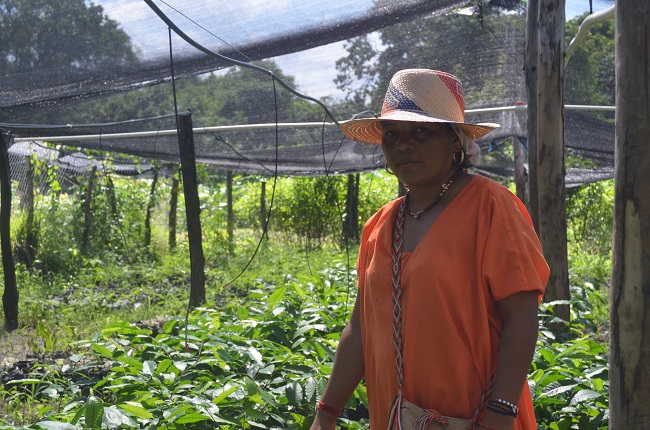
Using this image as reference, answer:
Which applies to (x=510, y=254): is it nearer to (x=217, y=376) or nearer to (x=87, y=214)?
(x=217, y=376)

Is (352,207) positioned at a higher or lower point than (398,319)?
lower

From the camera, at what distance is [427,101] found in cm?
184

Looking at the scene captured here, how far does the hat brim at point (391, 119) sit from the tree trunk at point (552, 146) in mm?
2319

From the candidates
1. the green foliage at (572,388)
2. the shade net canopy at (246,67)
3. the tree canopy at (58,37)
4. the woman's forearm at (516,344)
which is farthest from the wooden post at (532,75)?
the woman's forearm at (516,344)

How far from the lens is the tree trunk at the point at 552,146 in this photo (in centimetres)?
426

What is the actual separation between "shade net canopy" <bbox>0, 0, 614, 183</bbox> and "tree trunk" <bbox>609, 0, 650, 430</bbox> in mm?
2225

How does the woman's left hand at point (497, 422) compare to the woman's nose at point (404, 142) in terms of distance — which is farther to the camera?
the woman's nose at point (404, 142)

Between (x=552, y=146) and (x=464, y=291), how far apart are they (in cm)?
285

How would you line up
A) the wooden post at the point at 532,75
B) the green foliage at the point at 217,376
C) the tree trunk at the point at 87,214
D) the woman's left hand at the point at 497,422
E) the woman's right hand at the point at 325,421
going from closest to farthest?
the woman's left hand at the point at 497,422, the woman's right hand at the point at 325,421, the green foliage at the point at 217,376, the wooden post at the point at 532,75, the tree trunk at the point at 87,214

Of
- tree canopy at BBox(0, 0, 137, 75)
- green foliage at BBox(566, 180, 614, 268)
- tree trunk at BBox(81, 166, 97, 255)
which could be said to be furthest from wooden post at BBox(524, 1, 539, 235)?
green foliage at BBox(566, 180, 614, 268)

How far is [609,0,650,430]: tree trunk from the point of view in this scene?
173 centimetres

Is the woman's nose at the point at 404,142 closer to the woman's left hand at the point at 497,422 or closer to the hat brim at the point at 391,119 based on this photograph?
the hat brim at the point at 391,119

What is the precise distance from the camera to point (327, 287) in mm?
4707

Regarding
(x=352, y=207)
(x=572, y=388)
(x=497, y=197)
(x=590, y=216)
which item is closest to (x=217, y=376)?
(x=572, y=388)
